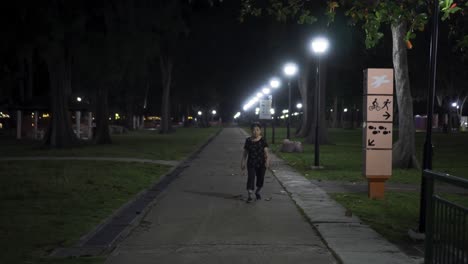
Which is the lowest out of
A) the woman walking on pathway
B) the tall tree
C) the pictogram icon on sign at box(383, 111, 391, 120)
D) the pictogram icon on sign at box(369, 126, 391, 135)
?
the woman walking on pathway

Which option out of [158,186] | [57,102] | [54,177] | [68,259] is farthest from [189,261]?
[57,102]

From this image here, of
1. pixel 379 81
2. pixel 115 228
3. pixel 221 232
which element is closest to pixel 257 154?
pixel 379 81

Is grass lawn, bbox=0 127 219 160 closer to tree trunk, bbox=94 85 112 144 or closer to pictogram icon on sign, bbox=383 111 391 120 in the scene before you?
tree trunk, bbox=94 85 112 144

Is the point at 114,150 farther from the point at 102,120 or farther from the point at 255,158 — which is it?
the point at 255,158

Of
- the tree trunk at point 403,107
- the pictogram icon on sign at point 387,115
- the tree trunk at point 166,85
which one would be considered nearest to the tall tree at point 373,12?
the pictogram icon on sign at point 387,115

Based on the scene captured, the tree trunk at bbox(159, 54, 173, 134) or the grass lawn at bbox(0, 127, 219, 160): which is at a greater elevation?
the tree trunk at bbox(159, 54, 173, 134)

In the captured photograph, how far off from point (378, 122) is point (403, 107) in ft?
32.7

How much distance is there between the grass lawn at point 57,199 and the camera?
8398 mm

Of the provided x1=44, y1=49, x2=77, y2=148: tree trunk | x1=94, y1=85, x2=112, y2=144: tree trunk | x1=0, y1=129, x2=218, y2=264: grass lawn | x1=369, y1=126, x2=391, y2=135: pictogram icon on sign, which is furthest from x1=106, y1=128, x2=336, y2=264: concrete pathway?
x1=94, y1=85, x2=112, y2=144: tree trunk

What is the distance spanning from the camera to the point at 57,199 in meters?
13.0

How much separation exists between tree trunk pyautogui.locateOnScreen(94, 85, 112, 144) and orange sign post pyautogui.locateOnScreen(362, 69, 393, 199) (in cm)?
2884

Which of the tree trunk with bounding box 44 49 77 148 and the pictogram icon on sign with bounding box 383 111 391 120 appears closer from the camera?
the pictogram icon on sign with bounding box 383 111 391 120

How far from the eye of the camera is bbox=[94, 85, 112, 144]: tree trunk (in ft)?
131

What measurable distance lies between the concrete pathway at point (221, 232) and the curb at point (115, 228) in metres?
0.17
